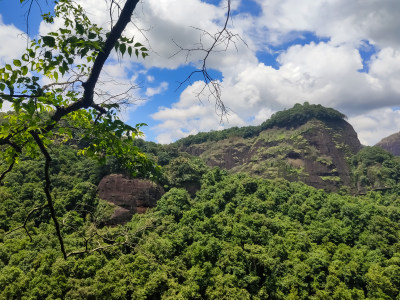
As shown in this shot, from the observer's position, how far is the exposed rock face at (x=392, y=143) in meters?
132

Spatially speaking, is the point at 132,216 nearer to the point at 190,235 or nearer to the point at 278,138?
the point at 190,235

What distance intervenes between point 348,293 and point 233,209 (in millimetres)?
17822

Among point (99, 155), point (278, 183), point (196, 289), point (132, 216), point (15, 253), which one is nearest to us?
point (99, 155)

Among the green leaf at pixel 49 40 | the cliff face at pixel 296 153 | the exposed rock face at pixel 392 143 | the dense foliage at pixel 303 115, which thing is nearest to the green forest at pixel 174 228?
the green leaf at pixel 49 40

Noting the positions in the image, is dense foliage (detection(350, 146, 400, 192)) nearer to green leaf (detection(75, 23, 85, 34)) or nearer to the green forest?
the green forest

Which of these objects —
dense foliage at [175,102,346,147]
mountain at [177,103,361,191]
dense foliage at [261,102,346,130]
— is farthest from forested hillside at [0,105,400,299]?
dense foliage at [175,102,346,147]

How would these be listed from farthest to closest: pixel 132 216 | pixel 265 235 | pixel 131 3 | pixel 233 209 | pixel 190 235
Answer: pixel 233 209
pixel 132 216
pixel 265 235
pixel 190 235
pixel 131 3

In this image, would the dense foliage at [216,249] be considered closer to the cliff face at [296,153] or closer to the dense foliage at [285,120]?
the cliff face at [296,153]

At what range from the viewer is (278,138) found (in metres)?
75.9

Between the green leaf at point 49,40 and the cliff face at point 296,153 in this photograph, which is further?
the cliff face at point 296,153

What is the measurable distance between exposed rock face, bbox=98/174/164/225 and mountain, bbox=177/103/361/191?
103 feet

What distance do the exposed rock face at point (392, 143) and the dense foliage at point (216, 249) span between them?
11653 cm

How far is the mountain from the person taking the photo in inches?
2379

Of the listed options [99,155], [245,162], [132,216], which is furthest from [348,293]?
[245,162]
